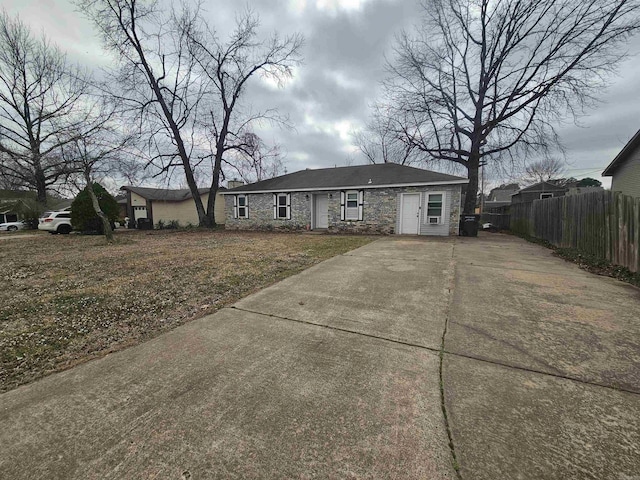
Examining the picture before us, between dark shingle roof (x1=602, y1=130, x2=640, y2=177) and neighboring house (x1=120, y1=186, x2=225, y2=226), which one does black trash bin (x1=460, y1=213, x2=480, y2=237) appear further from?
neighboring house (x1=120, y1=186, x2=225, y2=226)

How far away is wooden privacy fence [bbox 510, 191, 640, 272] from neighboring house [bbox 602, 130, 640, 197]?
17.3ft

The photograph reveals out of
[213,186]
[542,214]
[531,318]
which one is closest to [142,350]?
[531,318]

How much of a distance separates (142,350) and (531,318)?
158 inches

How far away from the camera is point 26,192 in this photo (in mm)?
26203

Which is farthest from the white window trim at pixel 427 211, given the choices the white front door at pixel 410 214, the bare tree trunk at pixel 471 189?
the bare tree trunk at pixel 471 189

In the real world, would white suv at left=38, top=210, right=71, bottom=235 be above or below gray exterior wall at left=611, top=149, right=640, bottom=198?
below

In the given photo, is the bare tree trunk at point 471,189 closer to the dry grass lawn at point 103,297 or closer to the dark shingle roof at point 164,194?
the dry grass lawn at point 103,297

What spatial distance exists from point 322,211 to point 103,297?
1195 cm

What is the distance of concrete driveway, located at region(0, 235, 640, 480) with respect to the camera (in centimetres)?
128

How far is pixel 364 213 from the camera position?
13211mm

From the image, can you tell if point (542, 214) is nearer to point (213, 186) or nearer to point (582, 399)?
point (582, 399)

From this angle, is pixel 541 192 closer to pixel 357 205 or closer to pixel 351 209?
pixel 357 205

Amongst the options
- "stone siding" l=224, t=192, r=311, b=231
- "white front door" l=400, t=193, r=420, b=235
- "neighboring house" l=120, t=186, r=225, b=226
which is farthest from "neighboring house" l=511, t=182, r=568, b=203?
"neighboring house" l=120, t=186, r=225, b=226

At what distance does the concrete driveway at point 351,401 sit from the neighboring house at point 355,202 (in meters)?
9.10
